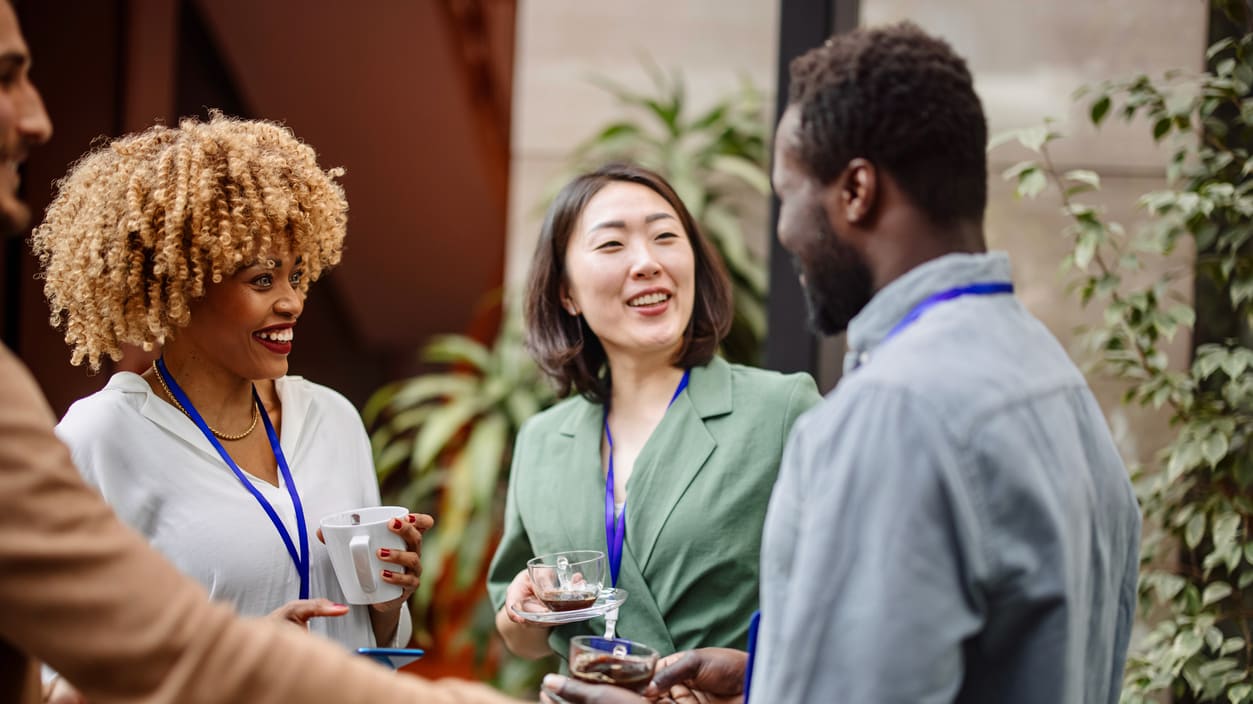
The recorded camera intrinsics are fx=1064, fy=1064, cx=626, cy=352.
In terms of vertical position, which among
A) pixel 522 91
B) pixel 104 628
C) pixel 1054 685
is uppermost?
pixel 522 91

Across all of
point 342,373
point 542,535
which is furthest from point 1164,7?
point 342,373

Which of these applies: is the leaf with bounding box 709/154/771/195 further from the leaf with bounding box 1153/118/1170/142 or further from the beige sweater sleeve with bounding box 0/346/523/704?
the beige sweater sleeve with bounding box 0/346/523/704

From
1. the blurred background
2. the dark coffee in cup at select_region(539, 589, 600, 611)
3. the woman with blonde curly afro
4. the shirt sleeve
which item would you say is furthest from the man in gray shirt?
the blurred background

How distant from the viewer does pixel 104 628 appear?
812 millimetres

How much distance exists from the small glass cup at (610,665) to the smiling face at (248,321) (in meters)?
0.69

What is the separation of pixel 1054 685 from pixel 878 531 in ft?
0.78

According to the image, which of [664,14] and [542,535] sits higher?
[664,14]

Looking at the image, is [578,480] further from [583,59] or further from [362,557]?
[583,59]

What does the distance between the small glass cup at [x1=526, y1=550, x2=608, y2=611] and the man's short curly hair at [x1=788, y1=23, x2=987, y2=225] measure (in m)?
0.78

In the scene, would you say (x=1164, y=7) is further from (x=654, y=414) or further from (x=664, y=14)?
(x=664, y=14)

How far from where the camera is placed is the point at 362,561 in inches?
60.6

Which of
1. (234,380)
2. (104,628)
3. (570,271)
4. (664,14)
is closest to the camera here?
(104,628)

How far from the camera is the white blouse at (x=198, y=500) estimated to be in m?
1.51

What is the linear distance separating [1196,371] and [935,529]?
1.42m
